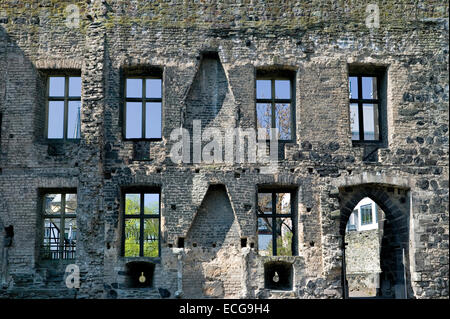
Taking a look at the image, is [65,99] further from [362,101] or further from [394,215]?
[394,215]

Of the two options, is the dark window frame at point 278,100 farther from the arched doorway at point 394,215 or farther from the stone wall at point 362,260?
the stone wall at point 362,260

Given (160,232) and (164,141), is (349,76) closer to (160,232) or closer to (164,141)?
(164,141)

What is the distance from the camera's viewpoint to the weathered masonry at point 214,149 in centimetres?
1348

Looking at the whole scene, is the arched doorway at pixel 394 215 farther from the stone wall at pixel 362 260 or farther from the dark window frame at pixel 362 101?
the stone wall at pixel 362 260

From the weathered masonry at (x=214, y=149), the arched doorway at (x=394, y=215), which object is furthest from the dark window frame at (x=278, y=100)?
the arched doorway at (x=394, y=215)

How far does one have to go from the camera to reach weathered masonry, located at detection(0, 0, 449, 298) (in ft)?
44.2

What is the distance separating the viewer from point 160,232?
13.8 meters

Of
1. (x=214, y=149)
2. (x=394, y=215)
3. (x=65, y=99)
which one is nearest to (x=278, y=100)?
(x=214, y=149)

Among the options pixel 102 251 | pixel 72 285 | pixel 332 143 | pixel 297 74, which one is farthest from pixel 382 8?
pixel 72 285

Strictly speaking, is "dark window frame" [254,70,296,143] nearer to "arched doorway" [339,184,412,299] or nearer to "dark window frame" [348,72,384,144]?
"dark window frame" [348,72,384,144]

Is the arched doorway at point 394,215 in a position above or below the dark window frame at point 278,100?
below

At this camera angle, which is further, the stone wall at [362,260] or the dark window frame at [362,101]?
the stone wall at [362,260]

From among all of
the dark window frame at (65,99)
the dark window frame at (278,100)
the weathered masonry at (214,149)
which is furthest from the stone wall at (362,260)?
the dark window frame at (65,99)

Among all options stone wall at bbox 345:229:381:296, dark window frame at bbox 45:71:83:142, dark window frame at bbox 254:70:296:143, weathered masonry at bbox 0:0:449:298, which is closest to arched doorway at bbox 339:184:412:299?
weathered masonry at bbox 0:0:449:298
